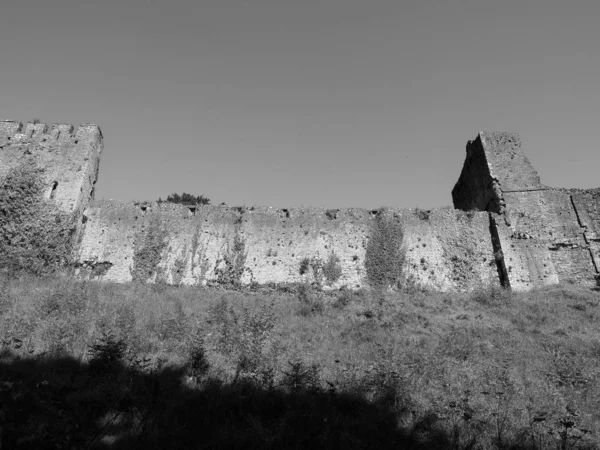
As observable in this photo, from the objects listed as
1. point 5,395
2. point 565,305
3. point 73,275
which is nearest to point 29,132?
point 73,275

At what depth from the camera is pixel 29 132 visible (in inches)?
729

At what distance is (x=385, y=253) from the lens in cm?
1789

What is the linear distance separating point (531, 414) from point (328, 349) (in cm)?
456

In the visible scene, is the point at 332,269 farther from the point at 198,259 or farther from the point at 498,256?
the point at 498,256

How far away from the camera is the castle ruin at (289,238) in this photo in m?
17.3

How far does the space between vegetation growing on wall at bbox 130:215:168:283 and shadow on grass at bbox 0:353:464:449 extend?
30.6 feet

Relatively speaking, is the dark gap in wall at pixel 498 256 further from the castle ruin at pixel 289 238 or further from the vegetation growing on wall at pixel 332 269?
the vegetation growing on wall at pixel 332 269

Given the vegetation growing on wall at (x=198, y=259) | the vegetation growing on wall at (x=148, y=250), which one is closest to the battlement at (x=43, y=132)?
the vegetation growing on wall at (x=148, y=250)

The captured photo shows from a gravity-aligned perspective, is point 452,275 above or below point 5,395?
above

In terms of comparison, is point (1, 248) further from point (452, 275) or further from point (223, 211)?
point (452, 275)

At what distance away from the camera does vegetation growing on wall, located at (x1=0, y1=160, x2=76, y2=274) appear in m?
Answer: 15.8

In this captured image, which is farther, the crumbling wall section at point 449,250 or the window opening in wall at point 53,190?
the crumbling wall section at point 449,250

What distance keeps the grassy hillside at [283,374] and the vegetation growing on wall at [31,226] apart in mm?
1730

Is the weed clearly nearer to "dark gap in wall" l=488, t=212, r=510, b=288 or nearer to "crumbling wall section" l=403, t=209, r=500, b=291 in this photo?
"crumbling wall section" l=403, t=209, r=500, b=291
